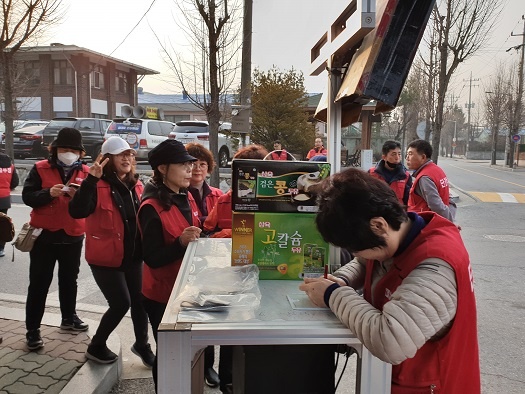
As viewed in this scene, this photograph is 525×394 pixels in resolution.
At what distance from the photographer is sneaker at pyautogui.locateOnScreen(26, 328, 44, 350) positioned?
11.5 ft

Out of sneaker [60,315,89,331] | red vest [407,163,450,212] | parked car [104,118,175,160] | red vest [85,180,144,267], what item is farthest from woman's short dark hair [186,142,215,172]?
parked car [104,118,175,160]

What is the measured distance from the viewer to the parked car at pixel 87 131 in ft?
56.3

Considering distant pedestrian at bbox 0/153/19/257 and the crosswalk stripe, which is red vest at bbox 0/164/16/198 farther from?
the crosswalk stripe

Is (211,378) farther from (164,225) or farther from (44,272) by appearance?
(44,272)

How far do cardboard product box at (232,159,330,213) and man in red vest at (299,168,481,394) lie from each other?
17.8 inches

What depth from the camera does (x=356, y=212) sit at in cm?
141

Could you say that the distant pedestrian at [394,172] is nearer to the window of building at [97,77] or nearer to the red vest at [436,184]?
the red vest at [436,184]

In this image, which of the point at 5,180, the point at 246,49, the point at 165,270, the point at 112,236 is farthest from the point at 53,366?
the point at 246,49

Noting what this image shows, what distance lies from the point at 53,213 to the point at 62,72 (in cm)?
3321

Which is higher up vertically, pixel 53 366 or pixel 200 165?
pixel 200 165

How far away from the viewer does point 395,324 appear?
1301 mm

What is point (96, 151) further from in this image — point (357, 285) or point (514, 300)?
point (357, 285)

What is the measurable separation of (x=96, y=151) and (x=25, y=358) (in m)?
15.1

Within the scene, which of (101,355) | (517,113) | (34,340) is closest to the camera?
(101,355)
